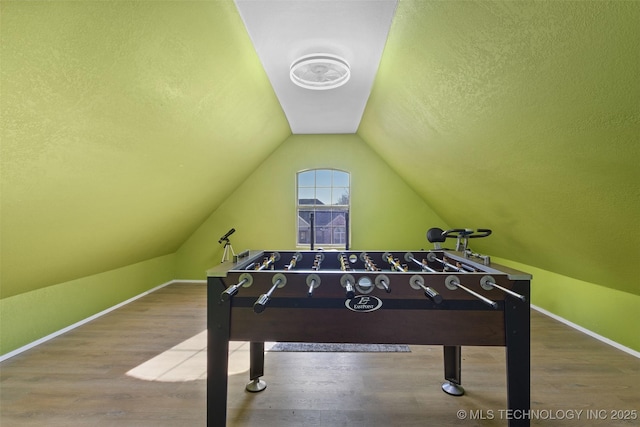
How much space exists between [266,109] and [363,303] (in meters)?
2.63

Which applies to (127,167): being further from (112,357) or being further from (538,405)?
(538,405)

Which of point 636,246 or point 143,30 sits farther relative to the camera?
point 636,246

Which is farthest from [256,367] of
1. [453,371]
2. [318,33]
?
[318,33]

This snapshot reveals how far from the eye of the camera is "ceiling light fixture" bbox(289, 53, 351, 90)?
208 centimetres

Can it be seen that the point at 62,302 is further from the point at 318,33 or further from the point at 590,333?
the point at 590,333

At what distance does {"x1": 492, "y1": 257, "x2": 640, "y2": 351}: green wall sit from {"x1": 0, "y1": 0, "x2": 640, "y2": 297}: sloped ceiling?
0.56 ft

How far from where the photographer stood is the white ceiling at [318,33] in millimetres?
1756

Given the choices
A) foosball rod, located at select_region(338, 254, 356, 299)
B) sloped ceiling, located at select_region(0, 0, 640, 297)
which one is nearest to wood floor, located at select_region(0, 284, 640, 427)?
sloped ceiling, located at select_region(0, 0, 640, 297)

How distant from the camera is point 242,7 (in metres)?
1.75

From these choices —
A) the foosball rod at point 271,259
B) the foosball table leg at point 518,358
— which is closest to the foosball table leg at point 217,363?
the foosball rod at point 271,259

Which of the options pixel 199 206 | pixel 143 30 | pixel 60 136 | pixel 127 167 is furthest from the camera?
pixel 199 206

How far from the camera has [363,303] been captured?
1.27 meters

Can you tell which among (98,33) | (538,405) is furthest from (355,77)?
(538,405)

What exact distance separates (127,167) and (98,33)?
110 cm
